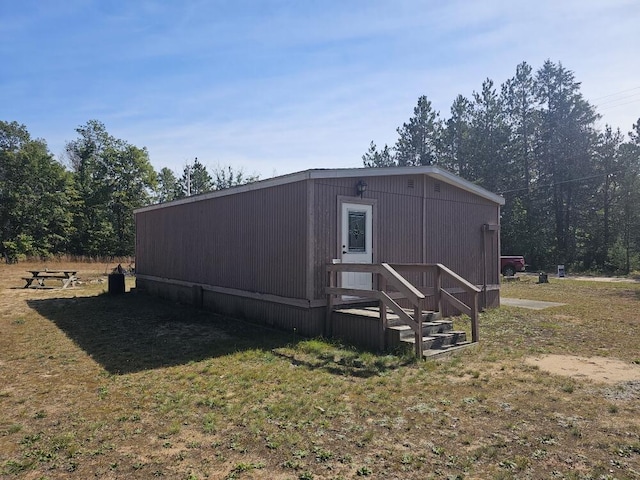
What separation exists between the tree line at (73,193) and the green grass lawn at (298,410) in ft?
81.4

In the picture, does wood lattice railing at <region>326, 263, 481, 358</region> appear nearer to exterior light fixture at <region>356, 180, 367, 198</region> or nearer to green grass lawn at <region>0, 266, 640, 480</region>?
green grass lawn at <region>0, 266, 640, 480</region>

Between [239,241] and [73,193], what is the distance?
91.9 feet

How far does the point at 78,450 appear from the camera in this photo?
125 inches

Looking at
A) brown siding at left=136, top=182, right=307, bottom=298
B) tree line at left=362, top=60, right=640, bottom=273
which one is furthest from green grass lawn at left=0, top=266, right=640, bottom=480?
tree line at left=362, top=60, right=640, bottom=273

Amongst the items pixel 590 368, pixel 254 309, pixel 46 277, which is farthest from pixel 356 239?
pixel 46 277

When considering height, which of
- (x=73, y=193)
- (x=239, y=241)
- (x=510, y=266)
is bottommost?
(x=510, y=266)

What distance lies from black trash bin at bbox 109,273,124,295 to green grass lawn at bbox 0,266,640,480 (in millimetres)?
5547

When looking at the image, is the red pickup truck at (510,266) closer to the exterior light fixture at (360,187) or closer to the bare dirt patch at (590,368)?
the exterior light fixture at (360,187)

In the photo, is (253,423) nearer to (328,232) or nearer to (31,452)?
(31,452)

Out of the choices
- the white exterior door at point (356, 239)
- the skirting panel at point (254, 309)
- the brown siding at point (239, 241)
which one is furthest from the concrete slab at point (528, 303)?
the brown siding at point (239, 241)

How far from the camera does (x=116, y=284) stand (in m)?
12.9

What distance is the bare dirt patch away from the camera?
5.05 metres

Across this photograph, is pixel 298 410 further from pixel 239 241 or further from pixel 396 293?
pixel 239 241

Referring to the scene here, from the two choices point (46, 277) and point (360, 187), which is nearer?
point (360, 187)
